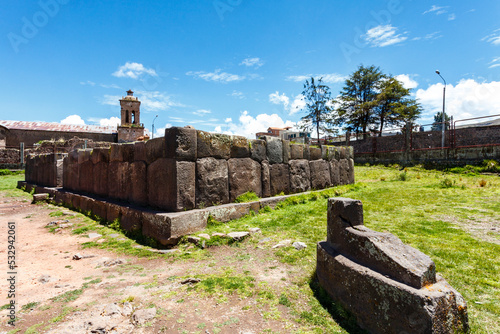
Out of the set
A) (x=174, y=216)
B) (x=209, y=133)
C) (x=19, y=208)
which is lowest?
(x=19, y=208)

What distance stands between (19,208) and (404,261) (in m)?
11.1

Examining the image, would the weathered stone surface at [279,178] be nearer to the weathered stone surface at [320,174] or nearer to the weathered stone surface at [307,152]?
the weathered stone surface at [307,152]

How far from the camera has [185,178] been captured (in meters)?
4.87

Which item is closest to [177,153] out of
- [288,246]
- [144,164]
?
[144,164]

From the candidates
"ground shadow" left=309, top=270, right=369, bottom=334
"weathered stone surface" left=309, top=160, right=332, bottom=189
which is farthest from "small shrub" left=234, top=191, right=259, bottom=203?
"ground shadow" left=309, top=270, right=369, bottom=334

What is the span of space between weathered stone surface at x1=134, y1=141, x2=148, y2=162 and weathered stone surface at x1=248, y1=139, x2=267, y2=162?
238 centimetres

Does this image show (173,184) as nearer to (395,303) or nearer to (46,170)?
(395,303)

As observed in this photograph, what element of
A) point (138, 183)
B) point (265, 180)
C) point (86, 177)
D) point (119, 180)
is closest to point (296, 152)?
point (265, 180)

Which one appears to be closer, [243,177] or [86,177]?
[243,177]

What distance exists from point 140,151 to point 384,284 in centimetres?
527

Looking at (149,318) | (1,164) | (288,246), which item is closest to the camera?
(149,318)

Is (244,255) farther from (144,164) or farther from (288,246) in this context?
(144,164)

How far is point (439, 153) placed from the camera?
14344mm

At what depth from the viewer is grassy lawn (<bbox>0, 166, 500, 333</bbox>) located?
238 centimetres
